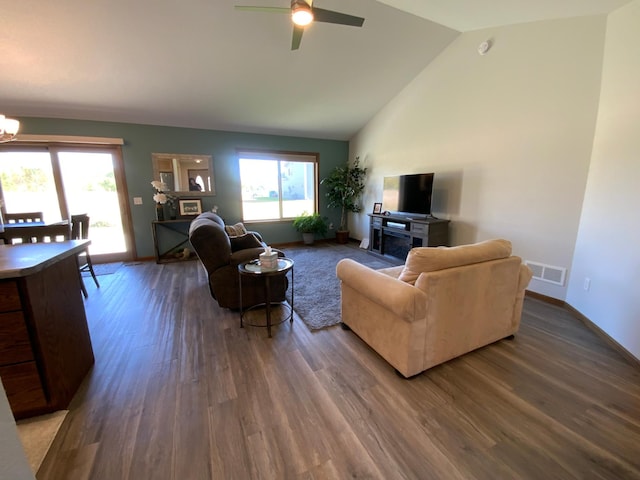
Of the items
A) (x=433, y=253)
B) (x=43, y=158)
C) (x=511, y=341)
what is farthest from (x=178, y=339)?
(x=43, y=158)

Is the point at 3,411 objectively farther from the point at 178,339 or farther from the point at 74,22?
the point at 74,22

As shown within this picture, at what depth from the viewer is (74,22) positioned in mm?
2514

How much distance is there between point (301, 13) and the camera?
1900 millimetres

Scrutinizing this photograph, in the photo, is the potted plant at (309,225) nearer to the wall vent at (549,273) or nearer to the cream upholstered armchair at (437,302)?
the cream upholstered armchair at (437,302)

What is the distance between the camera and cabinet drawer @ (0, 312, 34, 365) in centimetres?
130

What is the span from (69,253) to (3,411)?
128 cm

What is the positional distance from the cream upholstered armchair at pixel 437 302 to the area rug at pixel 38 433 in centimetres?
191

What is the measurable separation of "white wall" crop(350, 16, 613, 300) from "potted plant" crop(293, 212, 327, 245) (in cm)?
240

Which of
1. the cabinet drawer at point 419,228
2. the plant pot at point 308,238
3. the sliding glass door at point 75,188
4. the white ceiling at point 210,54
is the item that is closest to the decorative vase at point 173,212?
the sliding glass door at point 75,188

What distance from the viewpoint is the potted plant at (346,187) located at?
19.2 feet

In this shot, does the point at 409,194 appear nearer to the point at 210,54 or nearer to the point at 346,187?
the point at 346,187

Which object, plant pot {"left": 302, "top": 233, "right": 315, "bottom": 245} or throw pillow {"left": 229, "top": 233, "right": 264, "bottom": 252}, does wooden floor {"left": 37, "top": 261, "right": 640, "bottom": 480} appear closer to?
throw pillow {"left": 229, "top": 233, "right": 264, "bottom": 252}

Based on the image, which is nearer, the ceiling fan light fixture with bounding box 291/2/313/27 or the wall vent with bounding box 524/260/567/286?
the ceiling fan light fixture with bounding box 291/2/313/27

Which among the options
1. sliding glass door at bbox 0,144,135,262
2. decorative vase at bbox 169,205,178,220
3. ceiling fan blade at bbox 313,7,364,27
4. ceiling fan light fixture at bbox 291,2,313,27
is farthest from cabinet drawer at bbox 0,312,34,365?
decorative vase at bbox 169,205,178,220
